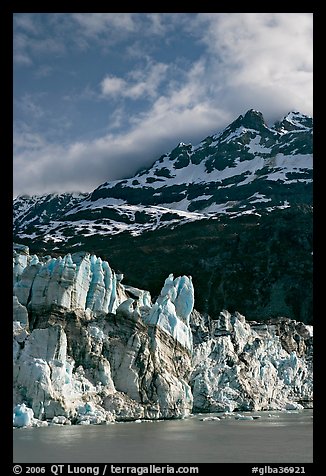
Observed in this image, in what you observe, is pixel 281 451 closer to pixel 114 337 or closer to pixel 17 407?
pixel 17 407

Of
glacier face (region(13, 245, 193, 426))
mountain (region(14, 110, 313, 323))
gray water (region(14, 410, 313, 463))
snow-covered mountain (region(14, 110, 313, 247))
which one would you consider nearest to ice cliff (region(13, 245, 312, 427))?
glacier face (region(13, 245, 193, 426))

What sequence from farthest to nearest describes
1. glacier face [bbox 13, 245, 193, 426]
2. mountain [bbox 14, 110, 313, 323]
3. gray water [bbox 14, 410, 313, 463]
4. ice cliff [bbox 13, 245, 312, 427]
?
mountain [bbox 14, 110, 313, 323] → ice cliff [bbox 13, 245, 312, 427] → glacier face [bbox 13, 245, 193, 426] → gray water [bbox 14, 410, 313, 463]

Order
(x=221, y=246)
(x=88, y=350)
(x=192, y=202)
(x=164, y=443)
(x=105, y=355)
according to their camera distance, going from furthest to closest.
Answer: (x=192, y=202)
(x=221, y=246)
(x=105, y=355)
(x=88, y=350)
(x=164, y=443)

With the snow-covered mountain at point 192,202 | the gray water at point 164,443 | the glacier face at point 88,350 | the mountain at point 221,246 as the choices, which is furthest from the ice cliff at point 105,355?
the snow-covered mountain at point 192,202

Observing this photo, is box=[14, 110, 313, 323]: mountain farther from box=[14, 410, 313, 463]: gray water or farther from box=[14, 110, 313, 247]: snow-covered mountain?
box=[14, 410, 313, 463]: gray water

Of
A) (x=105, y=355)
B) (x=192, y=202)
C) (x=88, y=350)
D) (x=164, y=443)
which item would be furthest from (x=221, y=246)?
(x=164, y=443)

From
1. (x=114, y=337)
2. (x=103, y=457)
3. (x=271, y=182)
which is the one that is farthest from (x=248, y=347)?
(x=271, y=182)

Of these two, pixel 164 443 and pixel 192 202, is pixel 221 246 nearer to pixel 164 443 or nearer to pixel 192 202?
pixel 192 202
